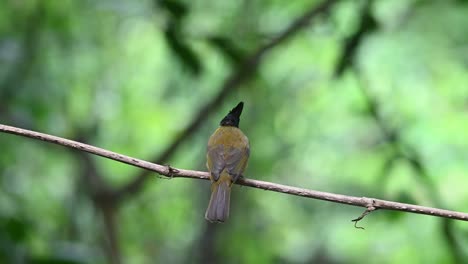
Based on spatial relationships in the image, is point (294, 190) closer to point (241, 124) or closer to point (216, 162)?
point (216, 162)

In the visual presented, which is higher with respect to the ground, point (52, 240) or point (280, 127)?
point (280, 127)

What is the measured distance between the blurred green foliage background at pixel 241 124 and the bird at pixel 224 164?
39 cm

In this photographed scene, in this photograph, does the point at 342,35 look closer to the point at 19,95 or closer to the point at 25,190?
the point at 19,95

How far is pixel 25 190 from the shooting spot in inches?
227

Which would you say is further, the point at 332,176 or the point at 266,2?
the point at 332,176

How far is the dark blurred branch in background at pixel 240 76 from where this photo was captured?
4445 millimetres

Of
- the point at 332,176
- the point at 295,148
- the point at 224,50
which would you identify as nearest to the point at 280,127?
the point at 295,148

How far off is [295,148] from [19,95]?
2.45 metres

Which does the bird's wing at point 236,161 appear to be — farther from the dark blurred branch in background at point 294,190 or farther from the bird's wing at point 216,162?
the dark blurred branch in background at point 294,190

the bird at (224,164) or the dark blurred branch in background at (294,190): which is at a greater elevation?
the bird at (224,164)

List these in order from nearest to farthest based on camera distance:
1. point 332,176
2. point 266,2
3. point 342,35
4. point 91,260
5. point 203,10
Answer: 1. point 91,260
2. point 342,35
3. point 266,2
4. point 203,10
5. point 332,176

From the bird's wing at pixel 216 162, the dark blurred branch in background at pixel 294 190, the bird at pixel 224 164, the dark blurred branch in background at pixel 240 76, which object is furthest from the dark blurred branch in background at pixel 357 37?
the dark blurred branch in background at pixel 294 190

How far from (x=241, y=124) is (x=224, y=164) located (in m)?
1.90

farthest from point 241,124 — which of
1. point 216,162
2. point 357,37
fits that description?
point 216,162
